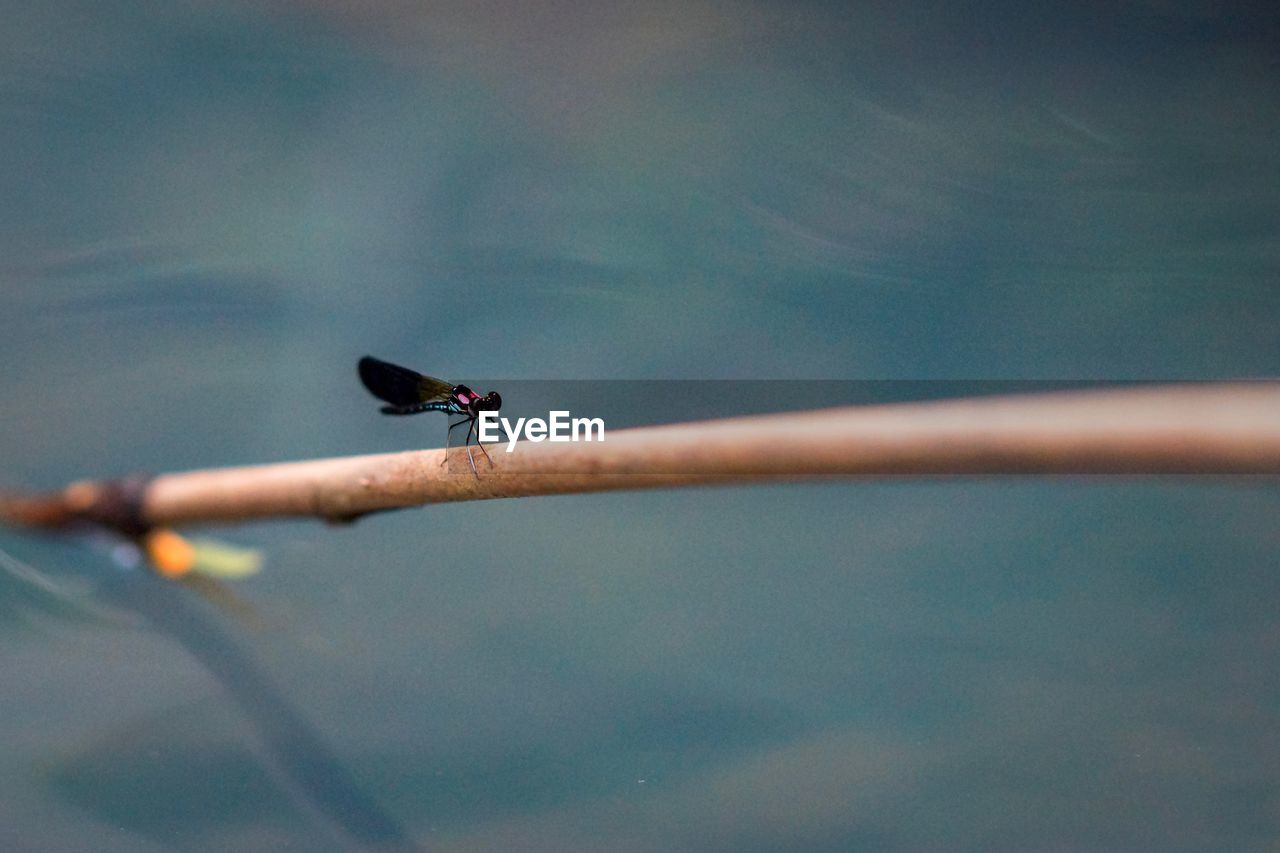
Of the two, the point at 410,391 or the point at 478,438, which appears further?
the point at 410,391

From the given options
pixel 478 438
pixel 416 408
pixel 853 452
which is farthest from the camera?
pixel 416 408

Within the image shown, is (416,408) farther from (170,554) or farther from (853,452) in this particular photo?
(853,452)

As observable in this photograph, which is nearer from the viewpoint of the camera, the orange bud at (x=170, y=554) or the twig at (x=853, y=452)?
the twig at (x=853, y=452)

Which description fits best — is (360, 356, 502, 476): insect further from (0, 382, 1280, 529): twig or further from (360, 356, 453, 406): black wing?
(0, 382, 1280, 529): twig

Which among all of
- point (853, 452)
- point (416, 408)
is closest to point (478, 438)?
point (416, 408)

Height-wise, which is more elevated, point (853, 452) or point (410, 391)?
point (410, 391)

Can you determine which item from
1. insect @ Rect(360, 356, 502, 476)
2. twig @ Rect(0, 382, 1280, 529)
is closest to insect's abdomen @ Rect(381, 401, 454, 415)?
insect @ Rect(360, 356, 502, 476)

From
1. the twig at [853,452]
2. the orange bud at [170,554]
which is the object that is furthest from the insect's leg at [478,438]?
the orange bud at [170,554]

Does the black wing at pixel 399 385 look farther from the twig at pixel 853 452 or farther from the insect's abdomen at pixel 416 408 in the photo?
the twig at pixel 853 452

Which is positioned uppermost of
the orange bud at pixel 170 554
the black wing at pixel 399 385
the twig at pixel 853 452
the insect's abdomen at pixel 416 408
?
the black wing at pixel 399 385
